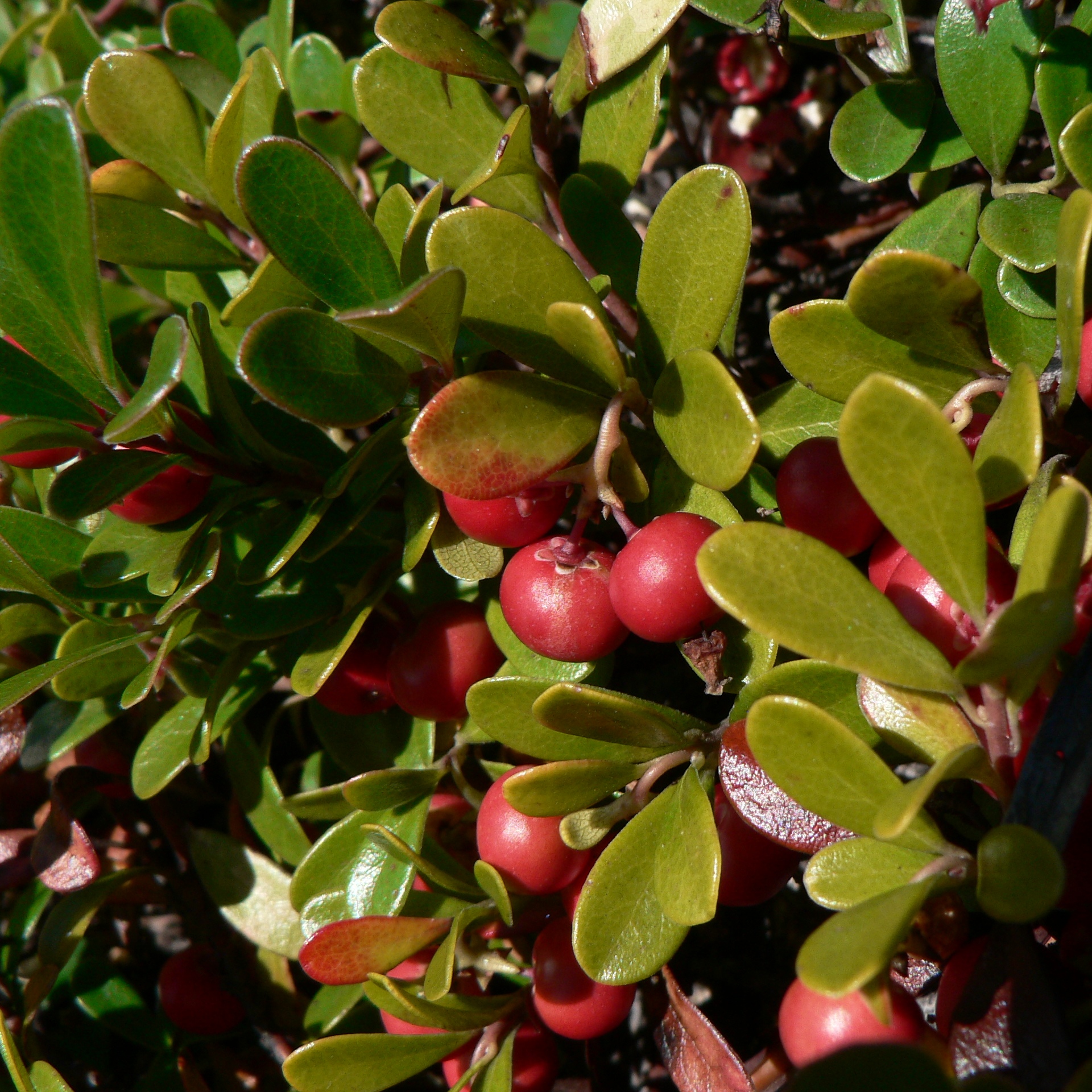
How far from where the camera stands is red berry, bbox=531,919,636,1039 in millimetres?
1319

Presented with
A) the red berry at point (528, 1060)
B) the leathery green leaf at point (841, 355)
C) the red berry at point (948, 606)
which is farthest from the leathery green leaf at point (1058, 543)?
the red berry at point (528, 1060)

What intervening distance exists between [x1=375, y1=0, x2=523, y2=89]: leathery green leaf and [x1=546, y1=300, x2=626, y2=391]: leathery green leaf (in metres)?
0.44

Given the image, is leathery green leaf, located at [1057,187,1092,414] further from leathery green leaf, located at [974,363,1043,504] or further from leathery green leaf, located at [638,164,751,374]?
leathery green leaf, located at [638,164,751,374]

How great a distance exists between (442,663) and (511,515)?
286 mm

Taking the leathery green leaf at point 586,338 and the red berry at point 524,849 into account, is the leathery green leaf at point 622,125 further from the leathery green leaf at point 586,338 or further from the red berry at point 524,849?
the red berry at point 524,849

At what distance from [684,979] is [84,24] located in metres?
2.26

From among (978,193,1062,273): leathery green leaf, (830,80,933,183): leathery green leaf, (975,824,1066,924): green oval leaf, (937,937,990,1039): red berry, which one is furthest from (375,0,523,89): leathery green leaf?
(937,937,990,1039): red berry

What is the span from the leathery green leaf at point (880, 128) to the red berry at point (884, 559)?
53 cm

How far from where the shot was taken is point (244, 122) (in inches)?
63.2

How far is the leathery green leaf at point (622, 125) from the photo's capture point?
4.52ft

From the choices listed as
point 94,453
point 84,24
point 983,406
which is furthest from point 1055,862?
point 84,24

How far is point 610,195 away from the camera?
1.48m

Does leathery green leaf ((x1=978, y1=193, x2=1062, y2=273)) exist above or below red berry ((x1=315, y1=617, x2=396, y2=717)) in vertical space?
above

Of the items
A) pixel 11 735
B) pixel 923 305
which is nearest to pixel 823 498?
pixel 923 305
